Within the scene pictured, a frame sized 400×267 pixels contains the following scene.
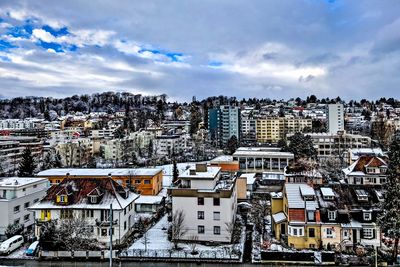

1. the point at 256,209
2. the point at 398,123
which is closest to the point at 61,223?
the point at 256,209

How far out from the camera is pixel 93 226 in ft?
72.4

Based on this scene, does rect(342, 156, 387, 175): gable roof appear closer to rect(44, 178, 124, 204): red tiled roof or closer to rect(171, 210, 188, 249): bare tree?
rect(171, 210, 188, 249): bare tree

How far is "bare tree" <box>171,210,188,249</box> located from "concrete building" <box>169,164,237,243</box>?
12 centimetres

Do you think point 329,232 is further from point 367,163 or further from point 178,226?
point 367,163

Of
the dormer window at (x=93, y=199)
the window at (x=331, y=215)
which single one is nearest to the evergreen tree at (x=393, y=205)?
the window at (x=331, y=215)

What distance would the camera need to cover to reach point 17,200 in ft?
81.1

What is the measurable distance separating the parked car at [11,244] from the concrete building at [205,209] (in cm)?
951

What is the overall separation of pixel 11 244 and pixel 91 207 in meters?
4.97

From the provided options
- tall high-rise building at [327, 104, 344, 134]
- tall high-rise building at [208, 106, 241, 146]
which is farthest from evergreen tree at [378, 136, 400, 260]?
tall high-rise building at [327, 104, 344, 134]

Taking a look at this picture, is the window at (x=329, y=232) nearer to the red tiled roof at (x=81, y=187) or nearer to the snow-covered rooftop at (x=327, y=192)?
the snow-covered rooftop at (x=327, y=192)

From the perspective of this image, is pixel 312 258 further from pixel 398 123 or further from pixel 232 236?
pixel 398 123

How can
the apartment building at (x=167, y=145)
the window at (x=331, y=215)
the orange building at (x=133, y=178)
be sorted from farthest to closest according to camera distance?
the apartment building at (x=167, y=145) → the orange building at (x=133, y=178) → the window at (x=331, y=215)

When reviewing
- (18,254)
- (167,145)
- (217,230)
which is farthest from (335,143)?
(18,254)

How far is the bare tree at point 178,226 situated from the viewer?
2200 cm
